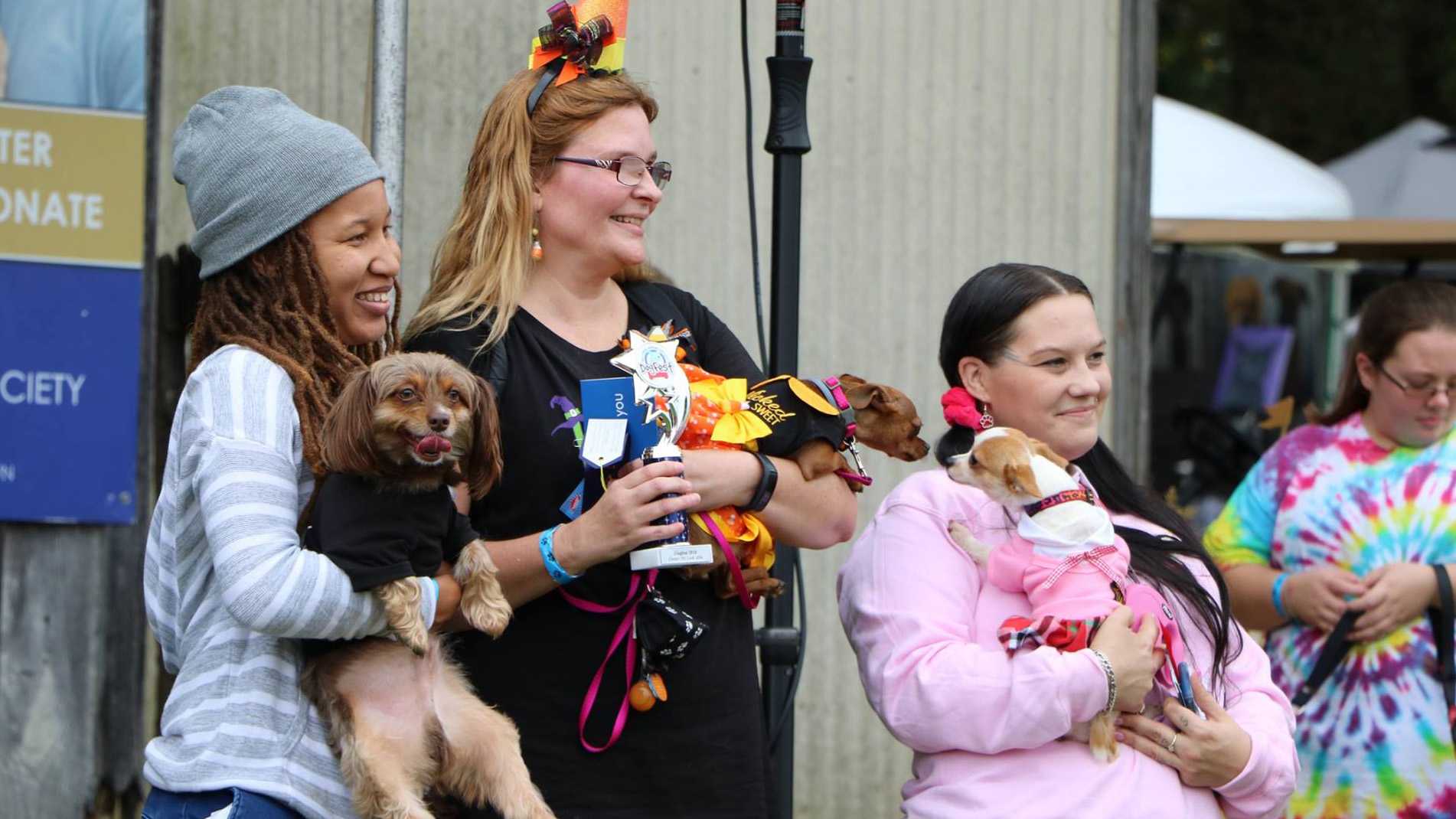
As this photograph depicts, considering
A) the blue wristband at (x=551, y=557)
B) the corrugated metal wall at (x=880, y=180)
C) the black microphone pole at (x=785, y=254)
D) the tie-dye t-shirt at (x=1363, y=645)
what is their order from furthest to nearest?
1. the corrugated metal wall at (x=880, y=180)
2. the tie-dye t-shirt at (x=1363, y=645)
3. the black microphone pole at (x=785, y=254)
4. the blue wristband at (x=551, y=557)

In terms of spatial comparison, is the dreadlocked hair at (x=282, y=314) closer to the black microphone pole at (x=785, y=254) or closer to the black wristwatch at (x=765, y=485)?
the black wristwatch at (x=765, y=485)

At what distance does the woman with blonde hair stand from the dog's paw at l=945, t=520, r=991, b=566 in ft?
0.62

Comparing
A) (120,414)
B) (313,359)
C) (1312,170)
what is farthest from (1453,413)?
(1312,170)

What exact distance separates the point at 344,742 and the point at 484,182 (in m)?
1.05

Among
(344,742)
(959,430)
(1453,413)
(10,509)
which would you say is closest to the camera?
(344,742)

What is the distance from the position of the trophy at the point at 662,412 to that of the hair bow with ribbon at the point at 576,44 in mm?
514

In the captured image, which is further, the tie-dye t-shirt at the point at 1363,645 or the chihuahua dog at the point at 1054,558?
the tie-dye t-shirt at the point at 1363,645

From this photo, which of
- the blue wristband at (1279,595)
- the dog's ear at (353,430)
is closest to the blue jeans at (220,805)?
the dog's ear at (353,430)

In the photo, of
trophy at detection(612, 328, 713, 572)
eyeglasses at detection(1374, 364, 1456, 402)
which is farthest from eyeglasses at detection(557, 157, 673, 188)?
eyeglasses at detection(1374, 364, 1456, 402)

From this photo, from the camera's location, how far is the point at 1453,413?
13.6 ft

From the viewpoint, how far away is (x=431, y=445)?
226 centimetres

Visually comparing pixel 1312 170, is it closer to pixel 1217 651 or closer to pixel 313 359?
pixel 1217 651

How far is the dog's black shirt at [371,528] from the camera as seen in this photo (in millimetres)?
2254

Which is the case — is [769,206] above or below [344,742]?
above
